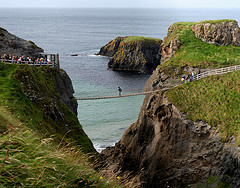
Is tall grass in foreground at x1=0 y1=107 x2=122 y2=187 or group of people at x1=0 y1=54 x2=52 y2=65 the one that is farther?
group of people at x1=0 y1=54 x2=52 y2=65

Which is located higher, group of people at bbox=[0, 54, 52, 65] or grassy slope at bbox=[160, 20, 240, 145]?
group of people at bbox=[0, 54, 52, 65]

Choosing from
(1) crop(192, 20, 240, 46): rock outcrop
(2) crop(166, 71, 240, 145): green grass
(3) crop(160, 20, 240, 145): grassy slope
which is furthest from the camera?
(1) crop(192, 20, 240, 46): rock outcrop

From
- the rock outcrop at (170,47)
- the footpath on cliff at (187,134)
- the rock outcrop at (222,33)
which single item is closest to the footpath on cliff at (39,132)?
the footpath on cliff at (187,134)

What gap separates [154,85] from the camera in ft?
140

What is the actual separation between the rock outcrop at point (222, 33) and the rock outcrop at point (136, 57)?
43111 mm

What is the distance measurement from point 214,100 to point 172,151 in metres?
8.63

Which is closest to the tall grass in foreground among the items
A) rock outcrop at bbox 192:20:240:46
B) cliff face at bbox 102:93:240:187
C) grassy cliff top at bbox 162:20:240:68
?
cliff face at bbox 102:93:240:187

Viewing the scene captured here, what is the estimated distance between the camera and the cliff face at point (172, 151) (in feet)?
107

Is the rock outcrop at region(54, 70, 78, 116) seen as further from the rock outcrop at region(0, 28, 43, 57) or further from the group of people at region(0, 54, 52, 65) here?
the rock outcrop at region(0, 28, 43, 57)

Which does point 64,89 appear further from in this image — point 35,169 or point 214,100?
point 35,169

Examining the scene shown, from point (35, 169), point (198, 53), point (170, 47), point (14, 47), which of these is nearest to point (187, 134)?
point (198, 53)

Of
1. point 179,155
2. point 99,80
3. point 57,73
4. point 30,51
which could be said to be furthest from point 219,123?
point 99,80

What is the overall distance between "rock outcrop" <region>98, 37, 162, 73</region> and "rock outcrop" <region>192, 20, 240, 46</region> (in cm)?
4311

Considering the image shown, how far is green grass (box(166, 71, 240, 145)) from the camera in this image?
34.6m
